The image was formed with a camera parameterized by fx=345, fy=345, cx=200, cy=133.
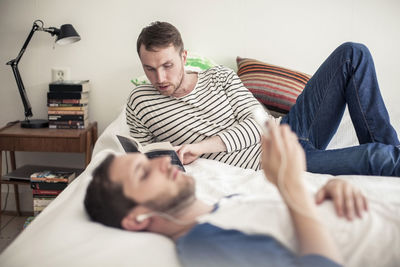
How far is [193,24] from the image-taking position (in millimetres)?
1994

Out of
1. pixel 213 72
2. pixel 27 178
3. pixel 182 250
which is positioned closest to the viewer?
pixel 182 250

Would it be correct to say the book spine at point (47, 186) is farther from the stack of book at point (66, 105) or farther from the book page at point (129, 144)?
the book page at point (129, 144)

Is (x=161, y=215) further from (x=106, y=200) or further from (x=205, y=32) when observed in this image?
(x=205, y=32)

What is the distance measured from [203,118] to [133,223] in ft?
2.34

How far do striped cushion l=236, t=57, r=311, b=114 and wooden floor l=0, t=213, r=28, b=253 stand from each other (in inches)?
55.4

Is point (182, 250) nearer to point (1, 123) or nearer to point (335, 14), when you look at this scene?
point (335, 14)

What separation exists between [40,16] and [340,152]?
1.80 m

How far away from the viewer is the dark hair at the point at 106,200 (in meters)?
0.51

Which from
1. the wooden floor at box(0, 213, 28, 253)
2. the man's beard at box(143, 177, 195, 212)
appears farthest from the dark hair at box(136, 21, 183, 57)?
the wooden floor at box(0, 213, 28, 253)

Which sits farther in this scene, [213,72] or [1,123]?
[1,123]

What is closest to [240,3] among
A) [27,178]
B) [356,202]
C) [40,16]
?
[40,16]

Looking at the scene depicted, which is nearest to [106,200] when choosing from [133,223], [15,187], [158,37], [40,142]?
[133,223]

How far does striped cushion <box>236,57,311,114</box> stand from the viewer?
1.67 metres

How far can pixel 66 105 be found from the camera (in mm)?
1896
